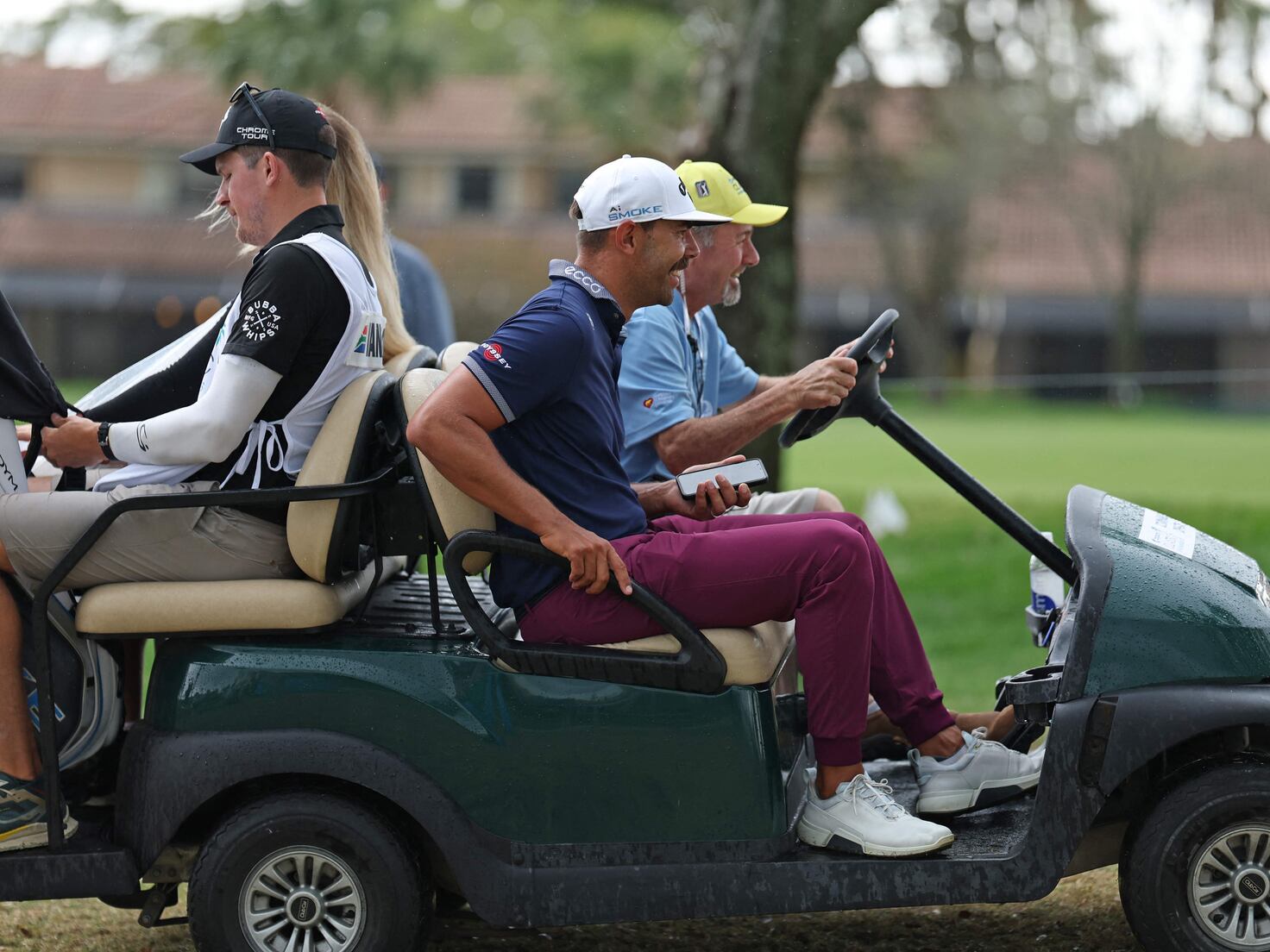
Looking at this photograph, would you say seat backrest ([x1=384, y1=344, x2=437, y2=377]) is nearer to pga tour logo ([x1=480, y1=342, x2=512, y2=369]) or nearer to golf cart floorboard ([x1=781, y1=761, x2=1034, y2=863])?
pga tour logo ([x1=480, y1=342, x2=512, y2=369])

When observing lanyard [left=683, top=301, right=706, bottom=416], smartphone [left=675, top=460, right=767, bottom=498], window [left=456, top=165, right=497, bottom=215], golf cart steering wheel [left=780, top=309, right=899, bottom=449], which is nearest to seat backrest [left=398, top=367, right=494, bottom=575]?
smartphone [left=675, top=460, right=767, bottom=498]

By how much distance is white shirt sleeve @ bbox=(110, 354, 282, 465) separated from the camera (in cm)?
308

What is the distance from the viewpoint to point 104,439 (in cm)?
312

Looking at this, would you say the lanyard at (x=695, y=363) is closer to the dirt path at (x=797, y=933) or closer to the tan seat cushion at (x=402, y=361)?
the tan seat cushion at (x=402, y=361)

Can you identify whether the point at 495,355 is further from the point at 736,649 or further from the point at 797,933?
the point at 797,933

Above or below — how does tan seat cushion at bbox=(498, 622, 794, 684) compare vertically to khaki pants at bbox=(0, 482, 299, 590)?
below

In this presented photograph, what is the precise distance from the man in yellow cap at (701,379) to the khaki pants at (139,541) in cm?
96

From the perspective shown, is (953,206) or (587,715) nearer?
(587,715)

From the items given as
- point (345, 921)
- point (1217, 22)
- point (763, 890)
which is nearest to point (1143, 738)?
point (763, 890)

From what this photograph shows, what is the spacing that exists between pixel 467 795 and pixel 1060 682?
1.16m

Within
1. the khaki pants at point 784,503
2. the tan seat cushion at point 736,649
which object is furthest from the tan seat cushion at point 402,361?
the tan seat cushion at point 736,649

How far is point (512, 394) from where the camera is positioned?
2990 mm

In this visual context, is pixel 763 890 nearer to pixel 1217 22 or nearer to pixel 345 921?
pixel 345 921

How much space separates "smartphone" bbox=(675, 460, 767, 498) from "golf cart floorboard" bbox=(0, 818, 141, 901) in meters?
1.32
